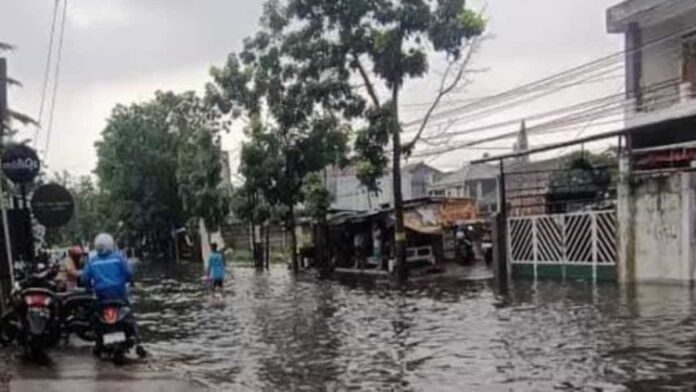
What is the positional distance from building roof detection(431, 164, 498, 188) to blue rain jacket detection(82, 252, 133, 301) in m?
52.1

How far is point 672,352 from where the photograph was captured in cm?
1166


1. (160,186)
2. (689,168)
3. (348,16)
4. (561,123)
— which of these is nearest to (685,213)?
(689,168)

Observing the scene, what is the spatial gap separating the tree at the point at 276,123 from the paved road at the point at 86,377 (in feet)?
71.1

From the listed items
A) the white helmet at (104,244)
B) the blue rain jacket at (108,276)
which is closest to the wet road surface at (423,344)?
the blue rain jacket at (108,276)

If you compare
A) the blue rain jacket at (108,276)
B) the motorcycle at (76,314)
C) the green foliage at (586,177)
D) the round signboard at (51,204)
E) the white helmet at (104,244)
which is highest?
the green foliage at (586,177)

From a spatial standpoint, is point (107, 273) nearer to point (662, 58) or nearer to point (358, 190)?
point (662, 58)

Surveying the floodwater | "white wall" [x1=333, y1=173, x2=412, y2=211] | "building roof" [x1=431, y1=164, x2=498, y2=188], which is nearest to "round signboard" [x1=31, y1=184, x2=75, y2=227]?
the floodwater

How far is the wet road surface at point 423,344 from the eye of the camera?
33.9ft

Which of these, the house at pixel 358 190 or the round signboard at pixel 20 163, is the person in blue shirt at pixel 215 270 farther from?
the house at pixel 358 190

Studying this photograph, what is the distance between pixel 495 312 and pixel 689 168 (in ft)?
24.0

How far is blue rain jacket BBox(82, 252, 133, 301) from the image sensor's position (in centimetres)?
1184

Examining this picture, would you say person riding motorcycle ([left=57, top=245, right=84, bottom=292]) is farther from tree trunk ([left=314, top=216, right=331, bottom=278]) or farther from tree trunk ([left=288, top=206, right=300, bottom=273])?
tree trunk ([left=288, top=206, right=300, bottom=273])

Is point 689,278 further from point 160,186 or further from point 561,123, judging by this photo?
point 160,186

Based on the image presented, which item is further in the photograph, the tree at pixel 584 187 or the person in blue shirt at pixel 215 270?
the tree at pixel 584 187
